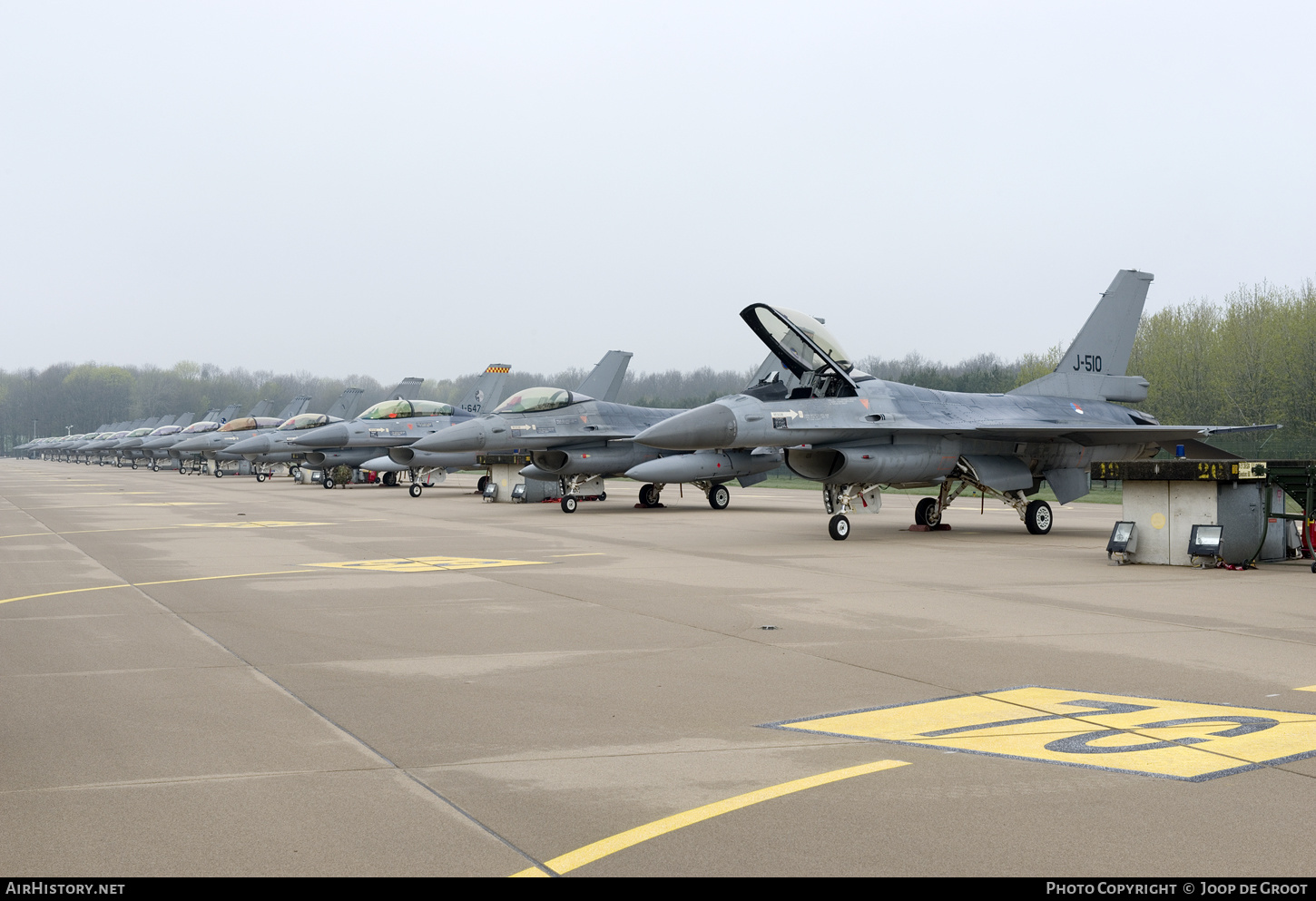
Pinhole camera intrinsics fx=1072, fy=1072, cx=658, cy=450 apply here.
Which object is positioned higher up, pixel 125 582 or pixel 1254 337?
pixel 1254 337

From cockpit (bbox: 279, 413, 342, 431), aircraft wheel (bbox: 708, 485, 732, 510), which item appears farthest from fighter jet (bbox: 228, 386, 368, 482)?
aircraft wheel (bbox: 708, 485, 732, 510)

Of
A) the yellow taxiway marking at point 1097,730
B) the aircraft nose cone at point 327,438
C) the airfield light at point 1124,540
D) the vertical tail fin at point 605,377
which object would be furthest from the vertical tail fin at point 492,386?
the yellow taxiway marking at point 1097,730

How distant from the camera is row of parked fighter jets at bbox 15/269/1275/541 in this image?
16.9 m

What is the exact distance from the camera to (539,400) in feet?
86.9

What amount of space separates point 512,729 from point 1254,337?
51972 mm

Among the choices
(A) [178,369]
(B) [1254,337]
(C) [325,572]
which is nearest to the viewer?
(C) [325,572]

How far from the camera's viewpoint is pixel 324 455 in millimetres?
40688

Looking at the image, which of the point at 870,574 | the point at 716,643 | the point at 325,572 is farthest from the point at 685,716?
the point at 325,572

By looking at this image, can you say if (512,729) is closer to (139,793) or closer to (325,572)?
(139,793)

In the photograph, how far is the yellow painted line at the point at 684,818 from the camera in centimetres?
359

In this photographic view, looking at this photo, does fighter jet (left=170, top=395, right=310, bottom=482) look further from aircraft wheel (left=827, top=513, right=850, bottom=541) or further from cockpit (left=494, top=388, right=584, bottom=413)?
aircraft wheel (left=827, top=513, right=850, bottom=541)

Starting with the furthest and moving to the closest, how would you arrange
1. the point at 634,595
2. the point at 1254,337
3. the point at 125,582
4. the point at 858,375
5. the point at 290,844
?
the point at 1254,337 < the point at 858,375 < the point at 125,582 < the point at 634,595 < the point at 290,844

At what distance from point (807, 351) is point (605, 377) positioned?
13091 millimetres

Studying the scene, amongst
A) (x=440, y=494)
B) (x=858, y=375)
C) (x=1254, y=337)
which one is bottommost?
(x=440, y=494)
